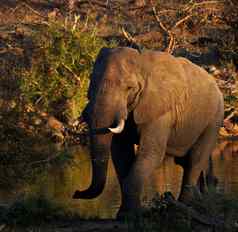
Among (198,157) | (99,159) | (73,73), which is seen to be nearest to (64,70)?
(73,73)

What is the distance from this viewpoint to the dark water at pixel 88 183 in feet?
33.3

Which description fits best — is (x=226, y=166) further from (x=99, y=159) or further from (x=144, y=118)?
(x=99, y=159)

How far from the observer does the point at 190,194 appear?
9227mm

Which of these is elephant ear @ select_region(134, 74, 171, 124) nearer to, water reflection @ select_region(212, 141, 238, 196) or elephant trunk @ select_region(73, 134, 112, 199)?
elephant trunk @ select_region(73, 134, 112, 199)

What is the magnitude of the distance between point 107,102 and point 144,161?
977mm

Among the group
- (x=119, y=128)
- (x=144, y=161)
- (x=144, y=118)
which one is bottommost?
(x=144, y=161)

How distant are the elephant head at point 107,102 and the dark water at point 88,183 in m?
0.82

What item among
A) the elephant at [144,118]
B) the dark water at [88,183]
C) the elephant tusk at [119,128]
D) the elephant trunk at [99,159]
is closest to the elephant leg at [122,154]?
the elephant at [144,118]

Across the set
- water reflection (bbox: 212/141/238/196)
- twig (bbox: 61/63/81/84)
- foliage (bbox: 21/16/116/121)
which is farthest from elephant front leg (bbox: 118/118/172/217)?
twig (bbox: 61/63/81/84)

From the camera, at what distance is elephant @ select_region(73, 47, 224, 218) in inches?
351

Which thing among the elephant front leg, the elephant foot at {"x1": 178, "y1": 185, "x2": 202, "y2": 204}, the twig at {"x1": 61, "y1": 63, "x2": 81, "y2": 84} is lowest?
the elephant foot at {"x1": 178, "y1": 185, "x2": 202, "y2": 204}

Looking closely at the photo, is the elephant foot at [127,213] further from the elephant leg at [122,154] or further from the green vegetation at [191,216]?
the elephant leg at [122,154]

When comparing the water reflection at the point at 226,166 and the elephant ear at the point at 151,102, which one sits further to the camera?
the water reflection at the point at 226,166

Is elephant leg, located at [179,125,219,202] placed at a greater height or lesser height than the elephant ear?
lesser
